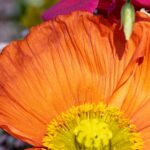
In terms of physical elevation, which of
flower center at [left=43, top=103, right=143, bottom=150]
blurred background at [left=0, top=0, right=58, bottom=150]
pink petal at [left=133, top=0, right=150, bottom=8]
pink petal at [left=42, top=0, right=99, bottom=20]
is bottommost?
flower center at [left=43, top=103, right=143, bottom=150]

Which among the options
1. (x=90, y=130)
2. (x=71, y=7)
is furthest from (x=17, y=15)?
(x=90, y=130)

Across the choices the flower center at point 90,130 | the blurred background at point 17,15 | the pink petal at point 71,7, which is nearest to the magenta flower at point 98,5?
the pink petal at point 71,7

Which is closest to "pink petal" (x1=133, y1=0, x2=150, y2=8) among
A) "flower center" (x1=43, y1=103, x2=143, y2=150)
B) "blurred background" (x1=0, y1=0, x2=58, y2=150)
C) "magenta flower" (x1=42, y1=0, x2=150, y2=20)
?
"magenta flower" (x1=42, y1=0, x2=150, y2=20)

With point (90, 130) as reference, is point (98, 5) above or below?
above

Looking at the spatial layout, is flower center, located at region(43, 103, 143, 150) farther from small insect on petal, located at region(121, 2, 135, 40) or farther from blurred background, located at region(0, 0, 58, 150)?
blurred background, located at region(0, 0, 58, 150)

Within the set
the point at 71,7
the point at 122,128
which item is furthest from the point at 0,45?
the point at 122,128

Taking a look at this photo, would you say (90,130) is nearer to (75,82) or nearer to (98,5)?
(75,82)
